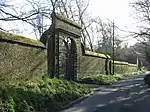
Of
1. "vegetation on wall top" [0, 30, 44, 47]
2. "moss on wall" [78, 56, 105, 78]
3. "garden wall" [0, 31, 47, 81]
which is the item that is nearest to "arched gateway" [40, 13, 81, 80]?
"vegetation on wall top" [0, 30, 44, 47]

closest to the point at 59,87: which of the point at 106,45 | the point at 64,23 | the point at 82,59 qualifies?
the point at 64,23

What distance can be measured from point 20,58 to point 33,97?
363 cm

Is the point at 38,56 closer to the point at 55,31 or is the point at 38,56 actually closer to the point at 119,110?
the point at 55,31

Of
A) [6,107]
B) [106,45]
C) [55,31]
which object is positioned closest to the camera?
[6,107]

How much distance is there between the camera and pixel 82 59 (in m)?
35.5

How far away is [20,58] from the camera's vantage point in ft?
60.0

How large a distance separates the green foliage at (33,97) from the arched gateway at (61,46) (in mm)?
4325

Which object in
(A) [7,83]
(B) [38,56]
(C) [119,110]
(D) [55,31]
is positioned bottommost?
(C) [119,110]

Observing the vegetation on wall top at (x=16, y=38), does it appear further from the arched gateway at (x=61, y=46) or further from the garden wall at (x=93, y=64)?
the garden wall at (x=93, y=64)

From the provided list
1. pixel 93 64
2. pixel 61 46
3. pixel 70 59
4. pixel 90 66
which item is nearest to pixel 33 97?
pixel 61 46

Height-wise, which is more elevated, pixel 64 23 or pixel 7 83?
pixel 64 23

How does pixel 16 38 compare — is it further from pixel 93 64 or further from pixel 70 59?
pixel 93 64

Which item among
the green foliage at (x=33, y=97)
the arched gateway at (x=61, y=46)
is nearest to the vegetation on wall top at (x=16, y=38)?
the arched gateway at (x=61, y=46)

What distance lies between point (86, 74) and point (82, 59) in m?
2.43
